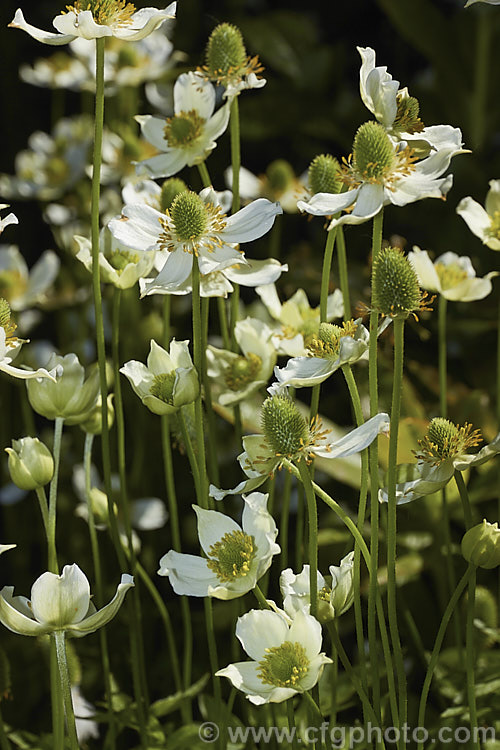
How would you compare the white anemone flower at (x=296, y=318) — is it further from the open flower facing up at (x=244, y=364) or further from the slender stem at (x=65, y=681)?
the slender stem at (x=65, y=681)

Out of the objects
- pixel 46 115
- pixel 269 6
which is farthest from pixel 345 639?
pixel 269 6

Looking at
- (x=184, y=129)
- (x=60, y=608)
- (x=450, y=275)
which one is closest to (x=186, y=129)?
(x=184, y=129)

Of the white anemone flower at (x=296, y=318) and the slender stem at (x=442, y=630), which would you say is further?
the white anemone flower at (x=296, y=318)

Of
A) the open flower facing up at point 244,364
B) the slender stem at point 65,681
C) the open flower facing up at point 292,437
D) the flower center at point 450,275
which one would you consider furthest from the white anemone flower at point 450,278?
the slender stem at point 65,681

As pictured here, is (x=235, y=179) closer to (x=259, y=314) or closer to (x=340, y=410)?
(x=259, y=314)

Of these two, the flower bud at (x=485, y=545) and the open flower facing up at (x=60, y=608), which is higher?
the flower bud at (x=485, y=545)

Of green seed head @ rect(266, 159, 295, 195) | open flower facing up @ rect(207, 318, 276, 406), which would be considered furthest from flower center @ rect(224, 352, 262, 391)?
green seed head @ rect(266, 159, 295, 195)

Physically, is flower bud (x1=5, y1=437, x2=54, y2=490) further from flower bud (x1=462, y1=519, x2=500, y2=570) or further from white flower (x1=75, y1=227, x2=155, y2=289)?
flower bud (x1=462, y1=519, x2=500, y2=570)

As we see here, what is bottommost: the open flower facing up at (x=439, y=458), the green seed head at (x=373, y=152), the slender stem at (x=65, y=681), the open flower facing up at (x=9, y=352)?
the slender stem at (x=65, y=681)
